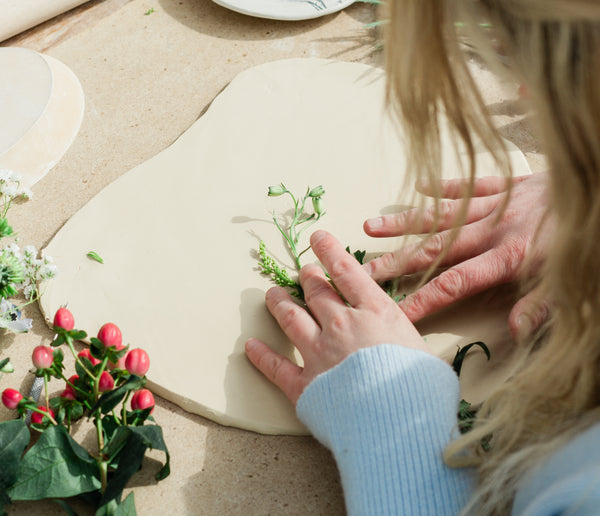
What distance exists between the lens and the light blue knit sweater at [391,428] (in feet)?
1.94

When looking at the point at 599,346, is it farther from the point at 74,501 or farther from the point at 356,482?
the point at 74,501

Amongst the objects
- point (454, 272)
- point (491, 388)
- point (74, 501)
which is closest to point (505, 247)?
point (454, 272)

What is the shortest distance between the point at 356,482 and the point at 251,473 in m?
0.13

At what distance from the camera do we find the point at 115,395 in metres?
0.62

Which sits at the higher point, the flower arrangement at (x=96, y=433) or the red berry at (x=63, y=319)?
the red berry at (x=63, y=319)

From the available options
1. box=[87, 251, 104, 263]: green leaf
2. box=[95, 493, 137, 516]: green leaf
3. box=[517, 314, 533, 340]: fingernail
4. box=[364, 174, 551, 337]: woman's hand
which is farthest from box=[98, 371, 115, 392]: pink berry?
box=[517, 314, 533, 340]: fingernail

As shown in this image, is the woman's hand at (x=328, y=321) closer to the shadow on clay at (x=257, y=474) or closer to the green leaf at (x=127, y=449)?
the shadow on clay at (x=257, y=474)

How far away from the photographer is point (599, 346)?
484mm

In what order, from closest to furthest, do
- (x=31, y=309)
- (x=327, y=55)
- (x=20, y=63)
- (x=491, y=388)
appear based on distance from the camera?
(x=491, y=388) < (x=31, y=309) < (x=20, y=63) < (x=327, y=55)

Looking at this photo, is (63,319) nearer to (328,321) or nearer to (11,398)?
(11,398)

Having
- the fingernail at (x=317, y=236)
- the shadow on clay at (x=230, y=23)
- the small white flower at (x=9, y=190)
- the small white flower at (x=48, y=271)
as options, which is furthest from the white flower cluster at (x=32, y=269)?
the shadow on clay at (x=230, y=23)

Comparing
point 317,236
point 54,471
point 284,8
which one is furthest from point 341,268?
point 284,8

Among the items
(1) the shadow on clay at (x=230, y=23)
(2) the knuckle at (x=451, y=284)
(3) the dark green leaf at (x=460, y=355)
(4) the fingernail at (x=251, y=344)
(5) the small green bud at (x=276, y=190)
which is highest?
(1) the shadow on clay at (x=230, y=23)

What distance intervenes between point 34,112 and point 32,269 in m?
0.31
